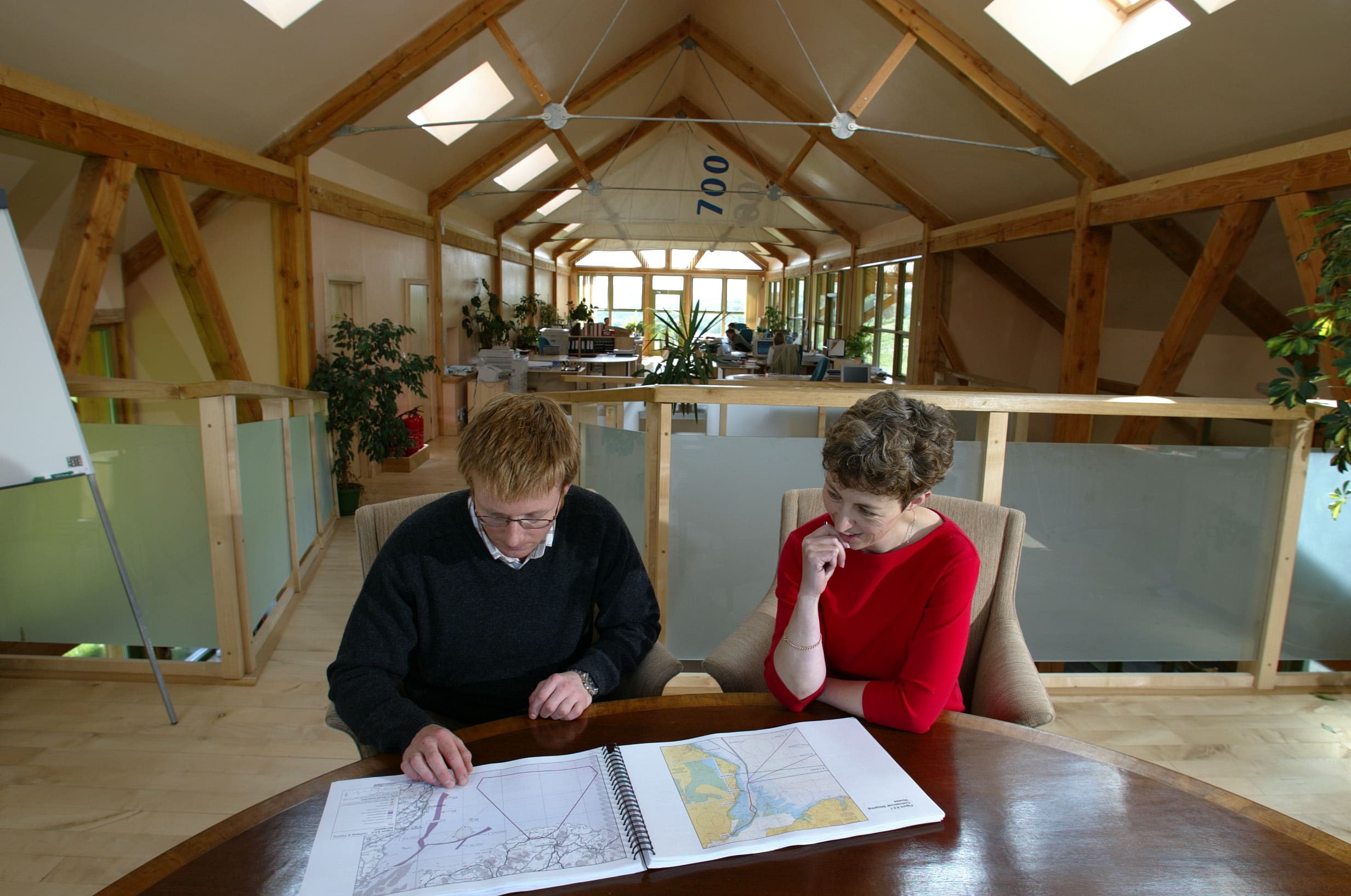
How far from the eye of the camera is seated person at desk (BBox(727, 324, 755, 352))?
1266 cm

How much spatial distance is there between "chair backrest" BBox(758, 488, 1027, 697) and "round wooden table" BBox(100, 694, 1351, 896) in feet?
1.73

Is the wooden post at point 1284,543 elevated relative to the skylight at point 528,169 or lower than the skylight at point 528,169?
lower

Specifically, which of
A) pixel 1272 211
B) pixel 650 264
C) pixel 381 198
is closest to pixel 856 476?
pixel 1272 211

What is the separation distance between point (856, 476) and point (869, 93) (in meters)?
4.96

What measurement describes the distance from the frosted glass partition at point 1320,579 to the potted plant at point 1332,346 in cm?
5

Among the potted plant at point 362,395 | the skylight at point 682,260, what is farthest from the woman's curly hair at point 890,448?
the skylight at point 682,260

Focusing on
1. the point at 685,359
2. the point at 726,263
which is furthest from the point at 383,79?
the point at 726,263

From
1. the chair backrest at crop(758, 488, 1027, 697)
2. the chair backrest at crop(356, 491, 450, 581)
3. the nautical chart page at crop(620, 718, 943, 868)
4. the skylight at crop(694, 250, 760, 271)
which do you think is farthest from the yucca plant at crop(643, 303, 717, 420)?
the skylight at crop(694, 250, 760, 271)

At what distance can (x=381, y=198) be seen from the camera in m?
7.14

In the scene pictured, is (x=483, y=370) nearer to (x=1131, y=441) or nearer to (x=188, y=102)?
(x=188, y=102)

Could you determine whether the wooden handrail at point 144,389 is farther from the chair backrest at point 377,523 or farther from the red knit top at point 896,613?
the red knit top at point 896,613

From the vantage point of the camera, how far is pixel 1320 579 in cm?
290

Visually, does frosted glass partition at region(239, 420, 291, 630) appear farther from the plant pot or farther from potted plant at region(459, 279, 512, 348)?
potted plant at region(459, 279, 512, 348)

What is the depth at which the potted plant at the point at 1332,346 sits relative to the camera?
2.56 m
